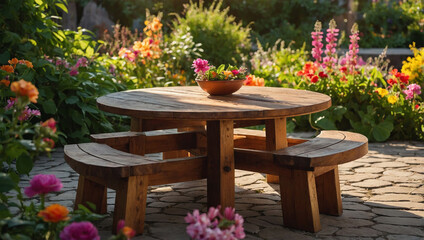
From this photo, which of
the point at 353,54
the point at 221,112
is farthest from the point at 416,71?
the point at 221,112

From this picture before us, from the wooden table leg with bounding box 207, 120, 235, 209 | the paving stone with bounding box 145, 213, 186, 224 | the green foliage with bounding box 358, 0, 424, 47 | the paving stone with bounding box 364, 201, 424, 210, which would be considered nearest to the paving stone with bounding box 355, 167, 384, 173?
the paving stone with bounding box 364, 201, 424, 210

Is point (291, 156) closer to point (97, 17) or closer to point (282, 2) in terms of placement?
point (282, 2)

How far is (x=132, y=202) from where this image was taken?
313cm

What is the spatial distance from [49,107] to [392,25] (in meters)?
11.5

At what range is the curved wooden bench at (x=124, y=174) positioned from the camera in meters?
2.99

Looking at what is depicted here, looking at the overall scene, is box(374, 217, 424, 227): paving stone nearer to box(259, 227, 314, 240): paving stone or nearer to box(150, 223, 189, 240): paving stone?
box(259, 227, 314, 240): paving stone

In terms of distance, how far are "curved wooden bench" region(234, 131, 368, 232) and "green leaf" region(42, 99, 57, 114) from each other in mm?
2299

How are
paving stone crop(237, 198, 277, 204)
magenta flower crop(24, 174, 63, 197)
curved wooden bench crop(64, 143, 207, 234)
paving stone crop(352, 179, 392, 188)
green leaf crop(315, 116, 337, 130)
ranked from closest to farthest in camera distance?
magenta flower crop(24, 174, 63, 197) < curved wooden bench crop(64, 143, 207, 234) < paving stone crop(237, 198, 277, 204) < paving stone crop(352, 179, 392, 188) < green leaf crop(315, 116, 337, 130)

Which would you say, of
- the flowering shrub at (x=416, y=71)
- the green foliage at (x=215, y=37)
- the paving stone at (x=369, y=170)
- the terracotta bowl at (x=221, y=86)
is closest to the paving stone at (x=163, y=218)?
the terracotta bowl at (x=221, y=86)

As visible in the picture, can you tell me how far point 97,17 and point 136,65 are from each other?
32.5ft

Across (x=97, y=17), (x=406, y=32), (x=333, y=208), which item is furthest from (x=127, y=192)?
(x=97, y=17)

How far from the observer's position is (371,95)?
6359 mm

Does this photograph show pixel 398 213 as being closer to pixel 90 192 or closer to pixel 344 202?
pixel 344 202

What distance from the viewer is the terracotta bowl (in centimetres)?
386
